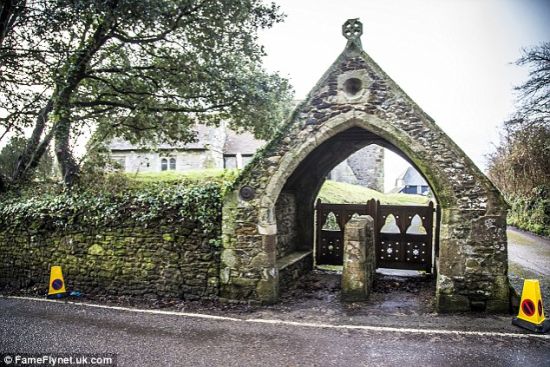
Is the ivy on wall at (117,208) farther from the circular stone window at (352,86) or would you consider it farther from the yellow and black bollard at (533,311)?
the yellow and black bollard at (533,311)

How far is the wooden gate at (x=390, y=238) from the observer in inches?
395

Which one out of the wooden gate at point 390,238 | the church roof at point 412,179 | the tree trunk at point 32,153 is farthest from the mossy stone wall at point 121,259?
the church roof at point 412,179

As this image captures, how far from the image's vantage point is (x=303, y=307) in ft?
24.2

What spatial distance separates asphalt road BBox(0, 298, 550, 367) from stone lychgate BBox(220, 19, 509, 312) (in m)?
1.00

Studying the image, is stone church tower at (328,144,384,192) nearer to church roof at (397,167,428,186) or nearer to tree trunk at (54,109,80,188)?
tree trunk at (54,109,80,188)

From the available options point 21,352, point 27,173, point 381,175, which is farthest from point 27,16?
point 381,175

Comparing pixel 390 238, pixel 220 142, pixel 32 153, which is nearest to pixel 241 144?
pixel 220 142

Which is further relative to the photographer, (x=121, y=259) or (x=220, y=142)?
(x=220, y=142)

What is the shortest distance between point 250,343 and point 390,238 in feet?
19.4

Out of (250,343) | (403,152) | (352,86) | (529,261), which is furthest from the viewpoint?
(529,261)

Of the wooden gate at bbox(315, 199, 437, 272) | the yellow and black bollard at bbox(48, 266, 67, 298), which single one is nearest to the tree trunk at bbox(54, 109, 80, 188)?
the yellow and black bollard at bbox(48, 266, 67, 298)

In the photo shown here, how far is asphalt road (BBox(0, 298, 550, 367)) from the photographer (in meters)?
5.02

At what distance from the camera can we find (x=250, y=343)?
559cm

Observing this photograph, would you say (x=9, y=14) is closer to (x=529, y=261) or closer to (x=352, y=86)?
(x=352, y=86)
